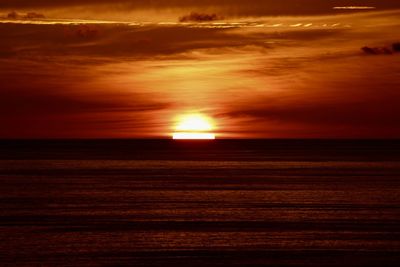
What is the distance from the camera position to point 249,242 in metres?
19.3

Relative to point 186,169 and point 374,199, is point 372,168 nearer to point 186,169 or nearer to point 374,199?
point 186,169

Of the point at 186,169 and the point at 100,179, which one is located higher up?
the point at 100,179

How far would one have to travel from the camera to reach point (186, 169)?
44.1 meters

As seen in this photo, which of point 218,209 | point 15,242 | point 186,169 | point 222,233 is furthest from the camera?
point 186,169

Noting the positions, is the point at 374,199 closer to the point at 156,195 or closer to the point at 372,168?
the point at 156,195

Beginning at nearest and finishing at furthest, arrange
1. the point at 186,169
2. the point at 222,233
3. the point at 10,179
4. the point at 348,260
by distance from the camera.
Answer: the point at 348,260
the point at 222,233
the point at 10,179
the point at 186,169

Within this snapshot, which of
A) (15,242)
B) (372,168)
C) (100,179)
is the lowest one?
(372,168)

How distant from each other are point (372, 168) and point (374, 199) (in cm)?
1744

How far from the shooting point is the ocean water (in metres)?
17.9

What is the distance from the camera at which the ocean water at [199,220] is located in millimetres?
17875

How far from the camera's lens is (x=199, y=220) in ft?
73.7

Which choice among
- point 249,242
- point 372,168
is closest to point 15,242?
point 249,242

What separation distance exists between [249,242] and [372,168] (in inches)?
1032

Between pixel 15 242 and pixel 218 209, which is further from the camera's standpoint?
pixel 218 209
